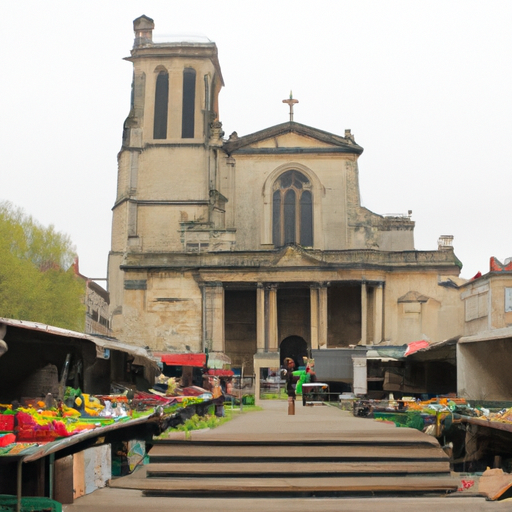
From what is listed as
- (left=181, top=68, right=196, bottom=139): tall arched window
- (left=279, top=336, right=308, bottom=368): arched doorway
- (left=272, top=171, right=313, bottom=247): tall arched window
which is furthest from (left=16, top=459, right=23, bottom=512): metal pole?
(left=181, top=68, right=196, bottom=139): tall arched window

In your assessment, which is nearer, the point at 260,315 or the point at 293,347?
the point at 260,315

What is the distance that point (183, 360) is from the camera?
1324 inches

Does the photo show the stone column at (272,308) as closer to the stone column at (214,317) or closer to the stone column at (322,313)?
the stone column at (322,313)

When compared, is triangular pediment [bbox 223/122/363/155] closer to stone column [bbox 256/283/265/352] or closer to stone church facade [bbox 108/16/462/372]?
stone church facade [bbox 108/16/462/372]

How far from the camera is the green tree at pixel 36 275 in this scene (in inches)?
1769

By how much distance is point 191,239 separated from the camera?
157ft

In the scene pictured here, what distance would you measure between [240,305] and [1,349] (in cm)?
3978

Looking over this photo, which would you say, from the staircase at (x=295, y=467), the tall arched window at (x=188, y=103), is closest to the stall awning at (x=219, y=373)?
the tall arched window at (x=188, y=103)

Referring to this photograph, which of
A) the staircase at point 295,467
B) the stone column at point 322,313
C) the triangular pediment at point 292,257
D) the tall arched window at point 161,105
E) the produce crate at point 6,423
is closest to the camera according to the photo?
the produce crate at point 6,423

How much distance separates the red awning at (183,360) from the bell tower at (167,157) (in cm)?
1451

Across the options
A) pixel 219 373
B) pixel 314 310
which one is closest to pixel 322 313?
pixel 314 310

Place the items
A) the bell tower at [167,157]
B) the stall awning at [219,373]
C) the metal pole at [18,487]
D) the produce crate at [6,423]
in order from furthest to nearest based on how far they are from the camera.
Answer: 1. the bell tower at [167,157]
2. the stall awning at [219,373]
3. the produce crate at [6,423]
4. the metal pole at [18,487]

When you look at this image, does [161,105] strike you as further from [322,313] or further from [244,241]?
[322,313]

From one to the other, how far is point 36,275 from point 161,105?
12.8 m
